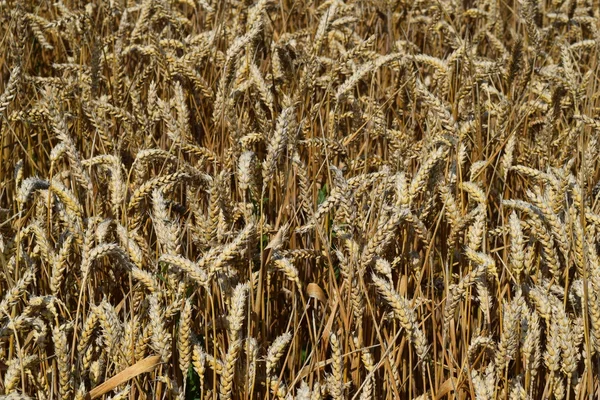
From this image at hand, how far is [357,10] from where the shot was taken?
3.22 m

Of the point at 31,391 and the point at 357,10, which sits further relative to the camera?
the point at 357,10

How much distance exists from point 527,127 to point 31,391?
150cm

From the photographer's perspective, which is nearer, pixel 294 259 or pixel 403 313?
pixel 403 313

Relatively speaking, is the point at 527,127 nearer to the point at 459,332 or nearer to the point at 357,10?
the point at 459,332

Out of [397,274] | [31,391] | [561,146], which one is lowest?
[31,391]

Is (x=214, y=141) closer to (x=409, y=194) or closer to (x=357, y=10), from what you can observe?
(x=409, y=194)

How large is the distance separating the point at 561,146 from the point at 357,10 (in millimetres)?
1171

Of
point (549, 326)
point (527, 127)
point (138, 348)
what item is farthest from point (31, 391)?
point (527, 127)

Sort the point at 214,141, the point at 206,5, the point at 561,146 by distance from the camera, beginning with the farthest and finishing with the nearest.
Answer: the point at 206,5 → the point at 561,146 → the point at 214,141

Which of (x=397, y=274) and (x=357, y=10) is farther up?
(x=357, y=10)

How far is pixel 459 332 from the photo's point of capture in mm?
1761

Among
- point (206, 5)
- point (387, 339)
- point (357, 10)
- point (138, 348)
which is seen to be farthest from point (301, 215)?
point (357, 10)

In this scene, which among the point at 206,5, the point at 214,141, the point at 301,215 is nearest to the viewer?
the point at 301,215

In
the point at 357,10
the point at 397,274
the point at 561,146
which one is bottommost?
the point at 397,274
